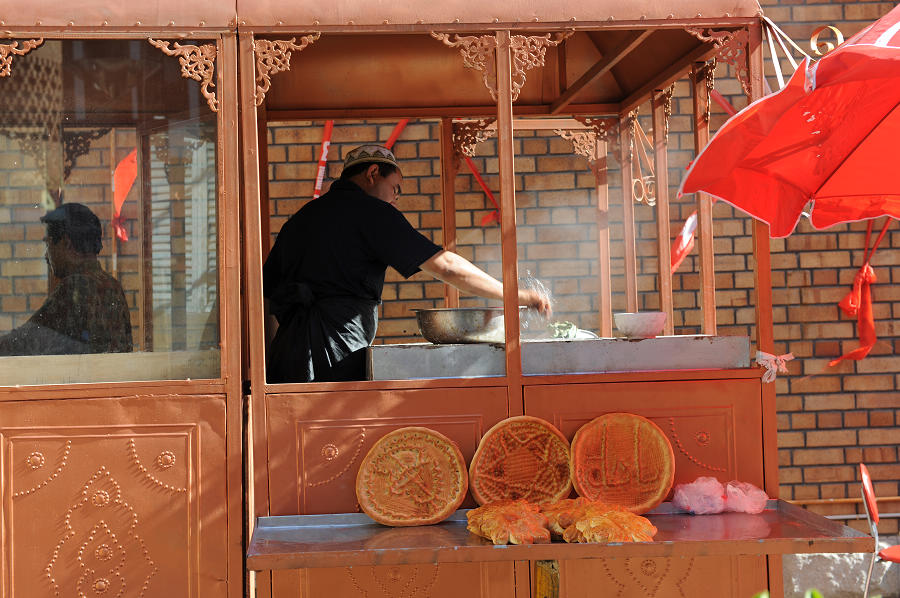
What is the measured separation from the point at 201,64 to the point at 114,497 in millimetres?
1586

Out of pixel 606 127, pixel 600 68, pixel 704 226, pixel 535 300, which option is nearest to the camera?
pixel 535 300

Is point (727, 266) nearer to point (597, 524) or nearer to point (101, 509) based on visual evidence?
point (597, 524)

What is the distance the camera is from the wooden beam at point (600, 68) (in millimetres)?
3936

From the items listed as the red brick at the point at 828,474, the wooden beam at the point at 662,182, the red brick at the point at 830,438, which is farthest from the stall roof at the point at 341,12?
the red brick at the point at 828,474

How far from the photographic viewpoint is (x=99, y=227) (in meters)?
3.34

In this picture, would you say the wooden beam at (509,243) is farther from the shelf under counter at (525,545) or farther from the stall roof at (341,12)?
the shelf under counter at (525,545)

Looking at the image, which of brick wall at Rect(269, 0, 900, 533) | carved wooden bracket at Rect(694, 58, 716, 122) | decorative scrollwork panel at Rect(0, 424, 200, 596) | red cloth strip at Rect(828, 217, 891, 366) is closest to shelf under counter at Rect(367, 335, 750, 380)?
decorative scrollwork panel at Rect(0, 424, 200, 596)

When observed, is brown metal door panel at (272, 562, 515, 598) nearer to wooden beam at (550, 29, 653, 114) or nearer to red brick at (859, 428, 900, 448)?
wooden beam at (550, 29, 653, 114)

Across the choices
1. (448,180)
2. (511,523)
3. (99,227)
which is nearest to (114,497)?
(99,227)

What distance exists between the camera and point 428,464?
11.1 ft

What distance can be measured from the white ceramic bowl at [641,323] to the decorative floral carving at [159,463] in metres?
1.74

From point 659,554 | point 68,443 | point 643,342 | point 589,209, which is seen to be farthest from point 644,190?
point 68,443

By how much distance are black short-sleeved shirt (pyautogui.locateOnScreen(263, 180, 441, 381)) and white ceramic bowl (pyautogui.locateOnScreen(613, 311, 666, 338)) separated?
0.85m

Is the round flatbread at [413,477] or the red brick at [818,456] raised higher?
the round flatbread at [413,477]
